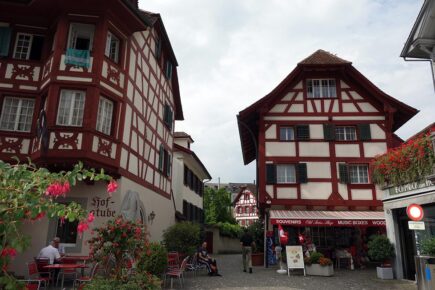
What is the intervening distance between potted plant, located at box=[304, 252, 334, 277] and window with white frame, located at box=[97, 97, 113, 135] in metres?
9.38

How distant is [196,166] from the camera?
29.5 metres

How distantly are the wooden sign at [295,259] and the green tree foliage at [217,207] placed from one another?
28.2 metres

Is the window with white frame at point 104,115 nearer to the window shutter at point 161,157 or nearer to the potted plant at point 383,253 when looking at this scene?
the window shutter at point 161,157

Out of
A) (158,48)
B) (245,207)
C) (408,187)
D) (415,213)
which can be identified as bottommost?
(415,213)

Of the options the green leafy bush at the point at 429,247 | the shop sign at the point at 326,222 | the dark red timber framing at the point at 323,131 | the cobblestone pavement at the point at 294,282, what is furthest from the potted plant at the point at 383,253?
the dark red timber framing at the point at 323,131

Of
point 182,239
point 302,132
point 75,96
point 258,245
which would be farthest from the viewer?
point 258,245

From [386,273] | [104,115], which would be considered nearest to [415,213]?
[386,273]

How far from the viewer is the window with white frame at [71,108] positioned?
40.9 feet

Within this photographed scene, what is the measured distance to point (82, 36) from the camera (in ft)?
45.5

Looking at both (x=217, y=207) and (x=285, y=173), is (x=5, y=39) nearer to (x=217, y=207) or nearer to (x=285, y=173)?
(x=285, y=173)

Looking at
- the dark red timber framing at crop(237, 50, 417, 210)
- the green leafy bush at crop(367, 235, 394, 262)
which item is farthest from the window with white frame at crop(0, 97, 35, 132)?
the green leafy bush at crop(367, 235, 394, 262)

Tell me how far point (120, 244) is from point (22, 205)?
550 centimetres

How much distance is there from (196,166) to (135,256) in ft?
67.7

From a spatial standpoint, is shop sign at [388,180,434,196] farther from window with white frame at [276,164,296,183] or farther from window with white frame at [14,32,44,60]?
window with white frame at [14,32,44,60]
